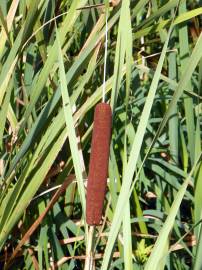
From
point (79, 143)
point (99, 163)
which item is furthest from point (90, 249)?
point (79, 143)

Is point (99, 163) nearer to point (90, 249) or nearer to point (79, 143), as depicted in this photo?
point (90, 249)

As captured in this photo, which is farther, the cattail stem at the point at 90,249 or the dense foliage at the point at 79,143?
the dense foliage at the point at 79,143

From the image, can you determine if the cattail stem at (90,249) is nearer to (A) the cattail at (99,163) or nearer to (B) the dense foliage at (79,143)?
(A) the cattail at (99,163)

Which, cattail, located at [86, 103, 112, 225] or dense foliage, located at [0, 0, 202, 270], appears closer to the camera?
cattail, located at [86, 103, 112, 225]

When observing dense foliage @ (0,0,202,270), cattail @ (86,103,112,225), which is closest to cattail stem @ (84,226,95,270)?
cattail @ (86,103,112,225)

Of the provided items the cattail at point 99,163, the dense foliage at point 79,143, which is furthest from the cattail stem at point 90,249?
the dense foliage at point 79,143

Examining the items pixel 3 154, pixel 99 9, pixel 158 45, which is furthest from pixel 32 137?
pixel 158 45

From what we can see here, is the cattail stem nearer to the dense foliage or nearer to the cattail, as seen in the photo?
the cattail

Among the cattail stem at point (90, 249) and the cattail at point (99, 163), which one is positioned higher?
the cattail at point (99, 163)
